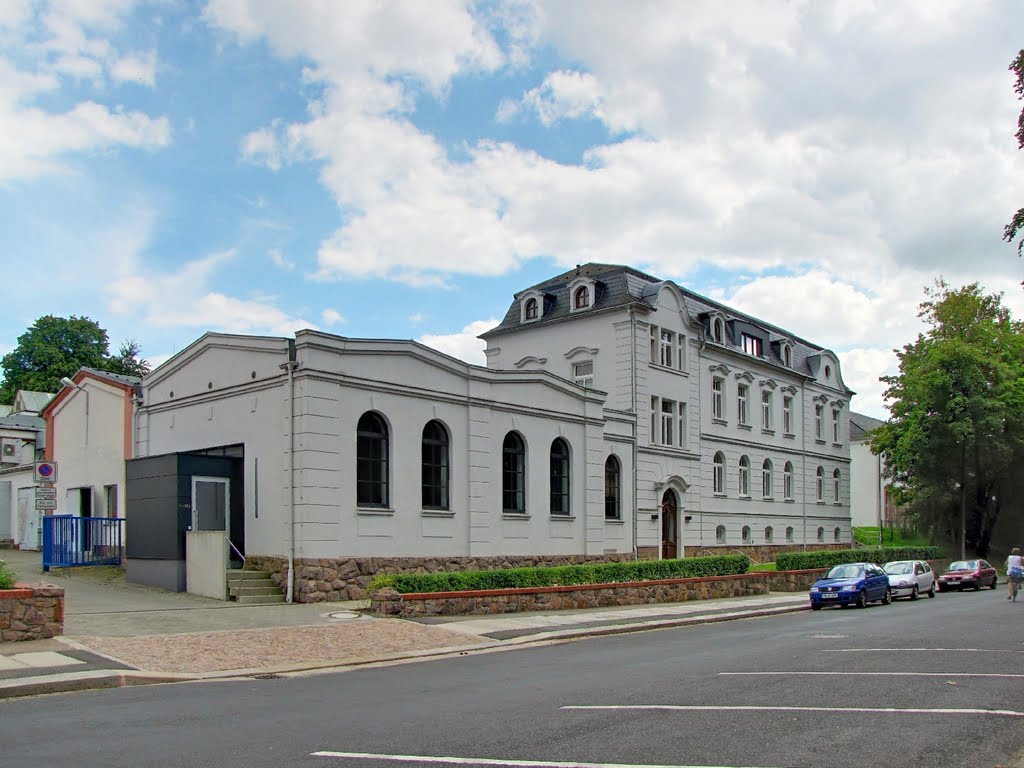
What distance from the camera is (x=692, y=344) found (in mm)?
42000

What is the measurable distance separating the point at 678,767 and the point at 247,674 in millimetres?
8426

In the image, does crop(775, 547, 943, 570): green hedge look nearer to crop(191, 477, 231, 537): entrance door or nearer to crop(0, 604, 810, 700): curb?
crop(0, 604, 810, 700): curb

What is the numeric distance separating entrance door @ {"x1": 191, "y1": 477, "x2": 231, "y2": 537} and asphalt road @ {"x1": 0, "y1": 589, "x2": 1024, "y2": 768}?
35.7ft

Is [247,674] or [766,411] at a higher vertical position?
[766,411]

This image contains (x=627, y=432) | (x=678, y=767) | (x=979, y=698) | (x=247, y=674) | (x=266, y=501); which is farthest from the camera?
(x=627, y=432)

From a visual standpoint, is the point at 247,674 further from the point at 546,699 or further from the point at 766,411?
the point at 766,411

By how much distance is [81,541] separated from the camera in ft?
92.2

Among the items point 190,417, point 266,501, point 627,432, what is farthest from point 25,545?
point 627,432

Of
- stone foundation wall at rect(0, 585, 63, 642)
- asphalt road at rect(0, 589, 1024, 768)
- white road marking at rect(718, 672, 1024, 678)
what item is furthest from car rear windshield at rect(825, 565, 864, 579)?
stone foundation wall at rect(0, 585, 63, 642)

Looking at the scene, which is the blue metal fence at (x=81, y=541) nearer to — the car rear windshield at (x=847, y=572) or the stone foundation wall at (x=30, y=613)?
the stone foundation wall at (x=30, y=613)

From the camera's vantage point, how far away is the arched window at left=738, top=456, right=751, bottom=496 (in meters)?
46.5

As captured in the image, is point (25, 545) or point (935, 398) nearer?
point (25, 545)

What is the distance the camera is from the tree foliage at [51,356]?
67.5m

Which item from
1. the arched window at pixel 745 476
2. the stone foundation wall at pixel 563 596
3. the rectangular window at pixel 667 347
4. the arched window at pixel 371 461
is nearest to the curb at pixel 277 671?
the stone foundation wall at pixel 563 596
